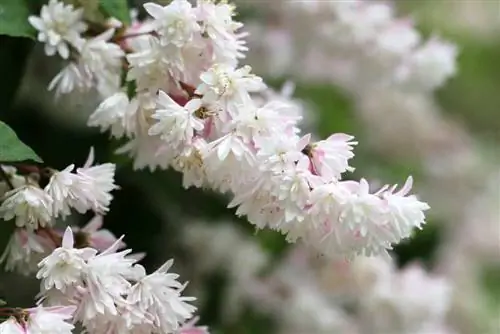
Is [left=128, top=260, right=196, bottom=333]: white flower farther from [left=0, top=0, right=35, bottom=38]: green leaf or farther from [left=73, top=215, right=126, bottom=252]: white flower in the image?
[left=0, top=0, right=35, bottom=38]: green leaf

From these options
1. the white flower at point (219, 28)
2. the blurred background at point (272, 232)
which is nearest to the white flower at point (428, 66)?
the blurred background at point (272, 232)

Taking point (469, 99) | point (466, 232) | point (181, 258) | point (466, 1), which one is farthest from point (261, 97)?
point (466, 1)

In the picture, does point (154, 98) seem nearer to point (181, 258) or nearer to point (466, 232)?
point (181, 258)

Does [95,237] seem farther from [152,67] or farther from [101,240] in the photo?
[152,67]

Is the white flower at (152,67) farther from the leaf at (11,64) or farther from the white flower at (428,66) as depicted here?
the white flower at (428,66)

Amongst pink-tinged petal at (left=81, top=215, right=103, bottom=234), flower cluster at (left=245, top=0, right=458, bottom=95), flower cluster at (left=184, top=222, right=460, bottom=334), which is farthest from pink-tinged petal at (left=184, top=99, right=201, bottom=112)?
flower cluster at (left=184, top=222, right=460, bottom=334)

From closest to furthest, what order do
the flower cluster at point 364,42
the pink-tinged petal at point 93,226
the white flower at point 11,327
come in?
1. the white flower at point 11,327
2. the pink-tinged petal at point 93,226
3. the flower cluster at point 364,42
